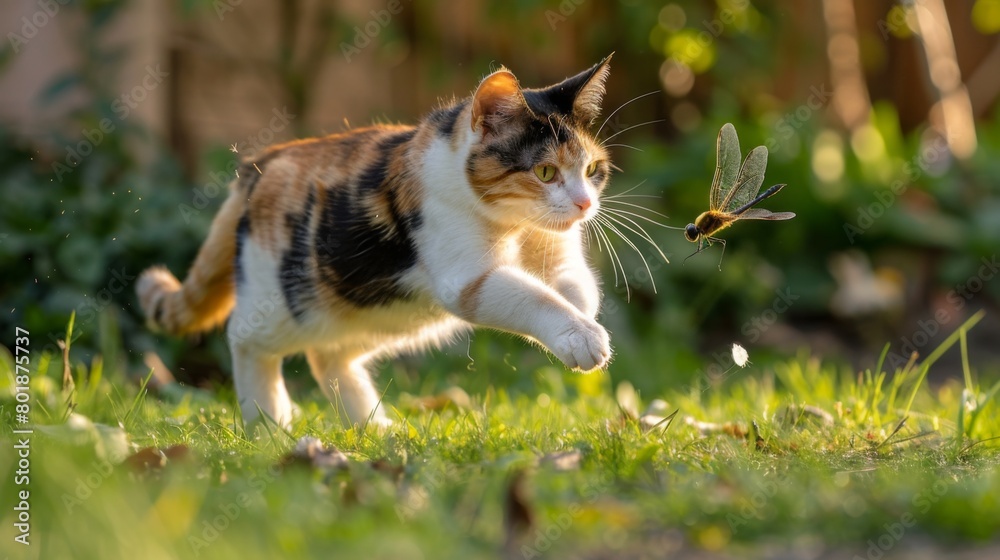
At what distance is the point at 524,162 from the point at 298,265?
94cm

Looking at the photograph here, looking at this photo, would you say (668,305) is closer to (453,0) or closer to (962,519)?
(453,0)

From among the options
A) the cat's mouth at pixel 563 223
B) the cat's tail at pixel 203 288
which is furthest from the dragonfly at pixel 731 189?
the cat's tail at pixel 203 288

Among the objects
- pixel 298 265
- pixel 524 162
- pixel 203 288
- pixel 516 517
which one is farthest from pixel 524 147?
pixel 203 288

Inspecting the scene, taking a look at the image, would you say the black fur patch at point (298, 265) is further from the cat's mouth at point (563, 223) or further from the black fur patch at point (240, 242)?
the cat's mouth at point (563, 223)

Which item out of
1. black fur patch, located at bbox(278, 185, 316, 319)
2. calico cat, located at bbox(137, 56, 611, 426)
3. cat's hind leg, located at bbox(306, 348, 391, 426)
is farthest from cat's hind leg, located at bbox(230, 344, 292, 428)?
black fur patch, located at bbox(278, 185, 316, 319)

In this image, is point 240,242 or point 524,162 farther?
point 240,242

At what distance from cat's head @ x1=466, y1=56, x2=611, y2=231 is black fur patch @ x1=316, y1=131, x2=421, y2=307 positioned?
29 cm

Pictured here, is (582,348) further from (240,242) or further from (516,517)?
(240,242)

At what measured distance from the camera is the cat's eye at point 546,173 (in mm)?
2879

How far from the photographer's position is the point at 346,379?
3648 mm

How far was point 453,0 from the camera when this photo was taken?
284 inches

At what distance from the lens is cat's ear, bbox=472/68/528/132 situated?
9.23 ft

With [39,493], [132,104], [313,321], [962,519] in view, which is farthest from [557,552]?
[132,104]

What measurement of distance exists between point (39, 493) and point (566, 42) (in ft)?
20.8
